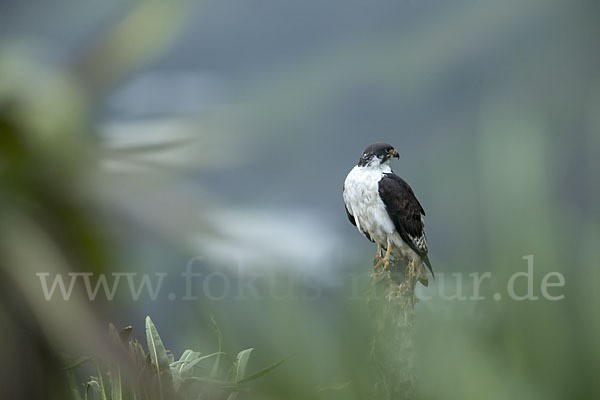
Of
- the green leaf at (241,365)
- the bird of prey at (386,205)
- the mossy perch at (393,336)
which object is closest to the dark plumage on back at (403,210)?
the bird of prey at (386,205)

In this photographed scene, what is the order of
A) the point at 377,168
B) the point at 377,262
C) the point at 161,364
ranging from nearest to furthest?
the point at 161,364 → the point at 377,262 → the point at 377,168

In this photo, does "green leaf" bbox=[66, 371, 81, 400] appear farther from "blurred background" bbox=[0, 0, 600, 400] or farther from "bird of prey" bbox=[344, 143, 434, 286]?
"bird of prey" bbox=[344, 143, 434, 286]

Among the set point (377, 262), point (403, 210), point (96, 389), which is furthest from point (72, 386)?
point (403, 210)

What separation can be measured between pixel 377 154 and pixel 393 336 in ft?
1.06

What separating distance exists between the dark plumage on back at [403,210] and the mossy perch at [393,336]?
0.17 meters

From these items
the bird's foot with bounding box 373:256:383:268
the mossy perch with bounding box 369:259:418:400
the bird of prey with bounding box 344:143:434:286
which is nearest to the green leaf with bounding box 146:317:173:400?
the mossy perch with bounding box 369:259:418:400

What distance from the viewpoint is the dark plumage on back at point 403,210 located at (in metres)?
0.78

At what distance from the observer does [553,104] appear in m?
2.48

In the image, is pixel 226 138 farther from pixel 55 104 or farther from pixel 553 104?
pixel 553 104

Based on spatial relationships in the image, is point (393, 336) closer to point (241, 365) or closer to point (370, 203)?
point (241, 365)

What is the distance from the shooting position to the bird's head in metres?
0.79

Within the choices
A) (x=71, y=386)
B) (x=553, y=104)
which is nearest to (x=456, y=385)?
(x=71, y=386)

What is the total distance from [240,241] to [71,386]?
21 centimetres

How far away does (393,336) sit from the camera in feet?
1.65
